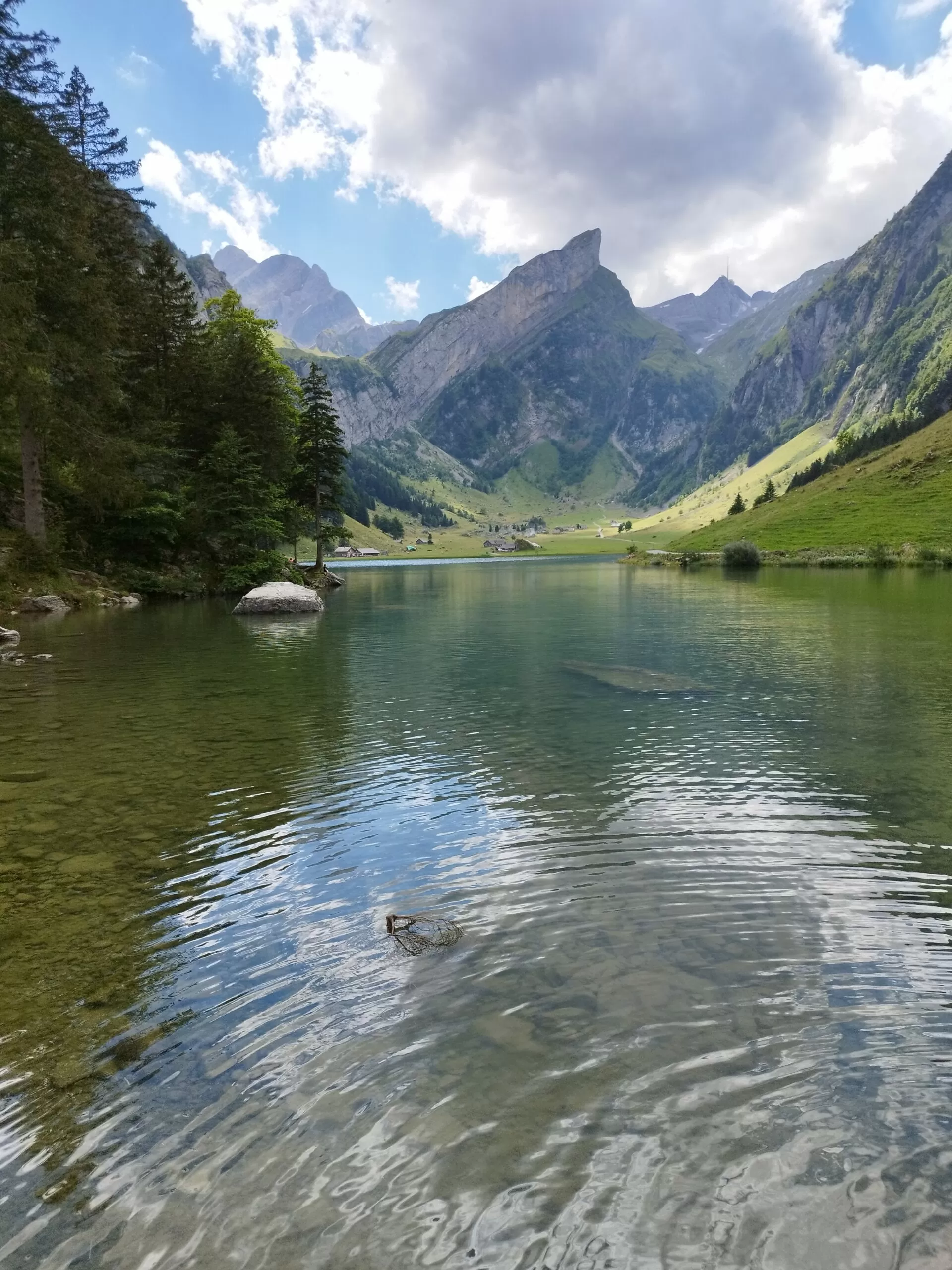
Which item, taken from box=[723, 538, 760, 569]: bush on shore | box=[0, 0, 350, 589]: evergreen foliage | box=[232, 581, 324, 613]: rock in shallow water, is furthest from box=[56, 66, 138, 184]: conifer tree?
box=[723, 538, 760, 569]: bush on shore

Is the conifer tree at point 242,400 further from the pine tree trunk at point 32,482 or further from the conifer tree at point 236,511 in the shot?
the pine tree trunk at point 32,482

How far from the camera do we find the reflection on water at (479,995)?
447cm

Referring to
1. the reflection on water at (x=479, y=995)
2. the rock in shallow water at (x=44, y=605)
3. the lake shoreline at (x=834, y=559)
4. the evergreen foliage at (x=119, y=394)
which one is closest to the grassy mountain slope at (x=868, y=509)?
the lake shoreline at (x=834, y=559)

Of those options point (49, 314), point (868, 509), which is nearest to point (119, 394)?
point (49, 314)

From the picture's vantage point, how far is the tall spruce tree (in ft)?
247

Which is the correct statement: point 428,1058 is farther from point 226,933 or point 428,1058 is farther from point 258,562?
point 258,562

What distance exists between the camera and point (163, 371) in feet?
199

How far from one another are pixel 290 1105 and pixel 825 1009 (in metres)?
4.88

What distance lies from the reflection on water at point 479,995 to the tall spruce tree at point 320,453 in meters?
61.9

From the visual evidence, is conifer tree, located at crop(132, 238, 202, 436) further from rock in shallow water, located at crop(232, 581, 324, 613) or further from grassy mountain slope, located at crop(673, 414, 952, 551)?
grassy mountain slope, located at crop(673, 414, 952, 551)

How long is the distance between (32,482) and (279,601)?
15951 millimetres

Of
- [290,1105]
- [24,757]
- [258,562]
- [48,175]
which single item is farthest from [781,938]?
[258,562]

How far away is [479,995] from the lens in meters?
6.83

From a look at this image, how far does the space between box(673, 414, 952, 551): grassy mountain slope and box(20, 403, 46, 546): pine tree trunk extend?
10757cm
